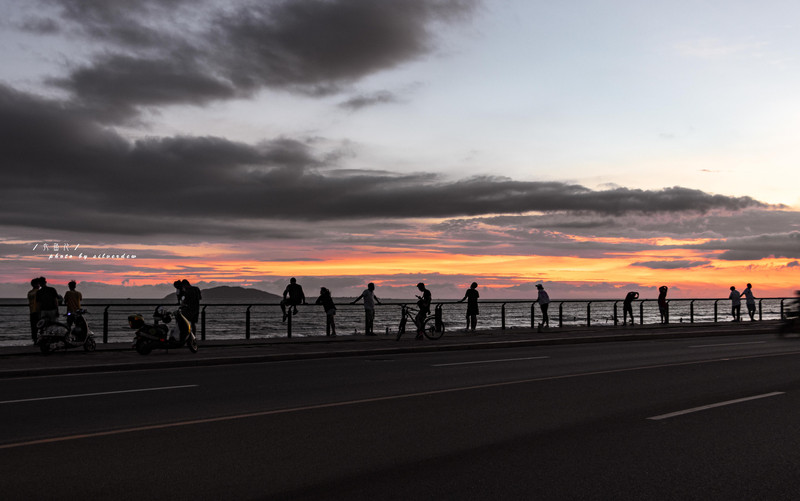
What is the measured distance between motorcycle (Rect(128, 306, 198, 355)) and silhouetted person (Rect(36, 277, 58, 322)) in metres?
2.28

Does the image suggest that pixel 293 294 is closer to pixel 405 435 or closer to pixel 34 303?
pixel 34 303

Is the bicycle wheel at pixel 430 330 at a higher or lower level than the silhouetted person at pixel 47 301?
lower

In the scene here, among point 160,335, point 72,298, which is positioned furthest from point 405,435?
point 72,298

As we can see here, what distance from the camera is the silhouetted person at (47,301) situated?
1902 cm

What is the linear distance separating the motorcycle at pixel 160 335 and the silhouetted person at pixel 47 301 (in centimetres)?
228

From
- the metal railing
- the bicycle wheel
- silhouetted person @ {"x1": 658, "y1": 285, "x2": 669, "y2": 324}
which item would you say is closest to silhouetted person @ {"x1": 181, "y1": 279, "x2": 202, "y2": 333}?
the metal railing

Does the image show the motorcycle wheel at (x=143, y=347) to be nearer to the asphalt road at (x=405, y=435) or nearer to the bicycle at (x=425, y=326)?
the asphalt road at (x=405, y=435)

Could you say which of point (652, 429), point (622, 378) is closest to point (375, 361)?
point (622, 378)

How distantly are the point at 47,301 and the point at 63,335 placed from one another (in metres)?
1.86

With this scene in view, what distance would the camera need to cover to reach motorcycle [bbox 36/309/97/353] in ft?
58.0

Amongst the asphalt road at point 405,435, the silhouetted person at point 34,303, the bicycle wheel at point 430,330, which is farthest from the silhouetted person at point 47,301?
the bicycle wheel at point 430,330

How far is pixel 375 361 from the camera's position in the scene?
16812mm

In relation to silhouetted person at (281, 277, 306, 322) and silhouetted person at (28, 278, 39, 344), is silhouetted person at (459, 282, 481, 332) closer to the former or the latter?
silhouetted person at (281, 277, 306, 322)

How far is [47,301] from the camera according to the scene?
19.2 meters
